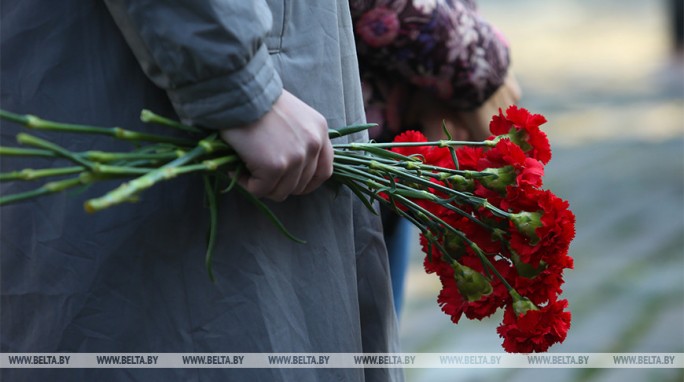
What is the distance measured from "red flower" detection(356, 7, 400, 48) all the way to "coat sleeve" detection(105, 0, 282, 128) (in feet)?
1.89

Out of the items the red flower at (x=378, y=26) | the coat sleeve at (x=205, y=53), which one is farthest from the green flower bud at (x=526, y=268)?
the red flower at (x=378, y=26)

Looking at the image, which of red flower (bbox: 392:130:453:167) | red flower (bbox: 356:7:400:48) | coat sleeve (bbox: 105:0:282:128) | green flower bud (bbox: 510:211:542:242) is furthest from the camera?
red flower (bbox: 356:7:400:48)

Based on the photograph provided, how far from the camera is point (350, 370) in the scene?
5.07 ft

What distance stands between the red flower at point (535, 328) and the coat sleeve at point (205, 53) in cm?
49

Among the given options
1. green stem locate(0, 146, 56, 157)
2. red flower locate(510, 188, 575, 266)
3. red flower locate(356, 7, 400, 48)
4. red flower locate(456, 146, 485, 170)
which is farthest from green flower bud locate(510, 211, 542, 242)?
green stem locate(0, 146, 56, 157)

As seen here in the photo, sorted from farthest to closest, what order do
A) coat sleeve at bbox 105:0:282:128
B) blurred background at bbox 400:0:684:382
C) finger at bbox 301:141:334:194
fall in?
1. blurred background at bbox 400:0:684:382
2. finger at bbox 301:141:334:194
3. coat sleeve at bbox 105:0:282:128

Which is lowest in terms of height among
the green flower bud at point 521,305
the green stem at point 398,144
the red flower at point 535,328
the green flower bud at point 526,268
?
the red flower at point 535,328

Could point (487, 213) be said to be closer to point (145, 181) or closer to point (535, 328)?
point (535, 328)

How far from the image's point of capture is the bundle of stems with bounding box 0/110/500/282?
122 cm

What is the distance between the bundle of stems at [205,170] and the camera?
122cm

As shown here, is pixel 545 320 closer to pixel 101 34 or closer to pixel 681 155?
pixel 101 34

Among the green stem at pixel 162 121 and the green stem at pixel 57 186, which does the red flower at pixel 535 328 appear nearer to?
the green stem at pixel 162 121

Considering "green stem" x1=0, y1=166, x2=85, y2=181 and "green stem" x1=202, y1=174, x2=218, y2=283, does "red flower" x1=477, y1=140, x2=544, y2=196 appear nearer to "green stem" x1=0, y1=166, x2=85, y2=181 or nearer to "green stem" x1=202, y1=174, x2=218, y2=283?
"green stem" x1=202, y1=174, x2=218, y2=283

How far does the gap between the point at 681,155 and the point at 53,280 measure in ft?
19.3
